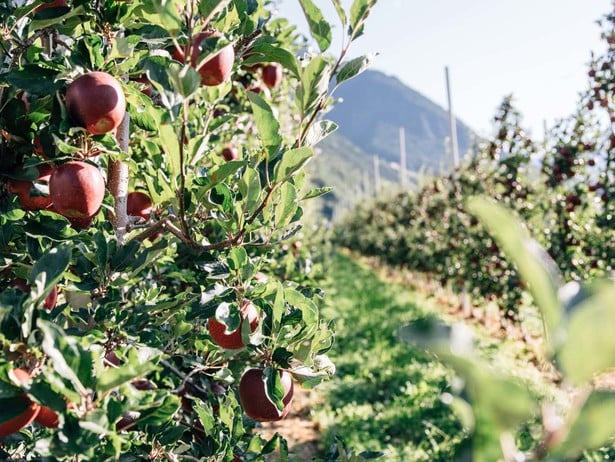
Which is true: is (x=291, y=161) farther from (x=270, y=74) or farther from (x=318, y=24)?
(x=270, y=74)

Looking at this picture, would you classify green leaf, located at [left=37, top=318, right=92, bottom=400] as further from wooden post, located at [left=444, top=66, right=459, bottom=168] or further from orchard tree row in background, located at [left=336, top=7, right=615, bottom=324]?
wooden post, located at [left=444, top=66, right=459, bottom=168]

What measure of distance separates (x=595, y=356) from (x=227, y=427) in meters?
1.03

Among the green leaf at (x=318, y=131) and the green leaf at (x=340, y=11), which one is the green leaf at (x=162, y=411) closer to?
the green leaf at (x=318, y=131)

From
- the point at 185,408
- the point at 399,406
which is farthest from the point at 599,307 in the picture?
the point at 399,406

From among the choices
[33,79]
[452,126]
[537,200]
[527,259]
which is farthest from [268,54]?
[452,126]

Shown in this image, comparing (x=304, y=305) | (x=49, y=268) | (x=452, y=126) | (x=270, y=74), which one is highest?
(x=452, y=126)

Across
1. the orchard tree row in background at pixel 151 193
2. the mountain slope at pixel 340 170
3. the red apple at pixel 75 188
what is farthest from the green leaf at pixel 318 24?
the mountain slope at pixel 340 170

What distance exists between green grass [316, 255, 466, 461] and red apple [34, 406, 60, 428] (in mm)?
1564

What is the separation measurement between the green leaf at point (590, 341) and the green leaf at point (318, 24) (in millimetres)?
669

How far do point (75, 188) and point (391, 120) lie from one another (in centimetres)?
17257

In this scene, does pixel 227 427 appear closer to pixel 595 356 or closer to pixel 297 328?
pixel 297 328

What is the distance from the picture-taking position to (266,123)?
Answer: 88cm

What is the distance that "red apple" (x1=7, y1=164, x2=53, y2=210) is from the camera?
103cm

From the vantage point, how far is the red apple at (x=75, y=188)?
914mm
